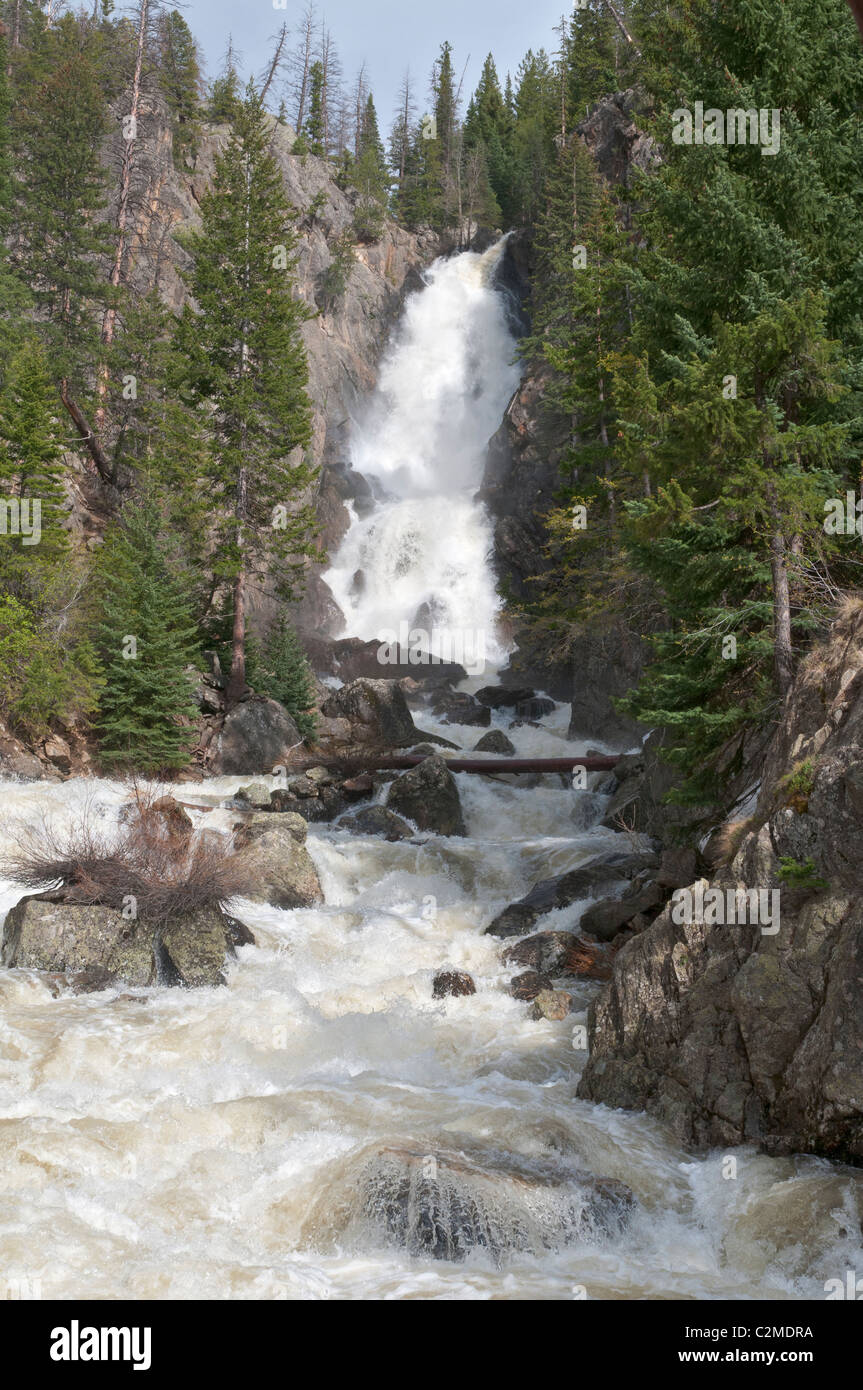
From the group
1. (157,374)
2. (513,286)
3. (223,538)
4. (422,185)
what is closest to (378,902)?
(223,538)

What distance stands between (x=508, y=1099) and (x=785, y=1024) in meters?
2.85

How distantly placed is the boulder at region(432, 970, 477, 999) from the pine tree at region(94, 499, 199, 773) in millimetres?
11849

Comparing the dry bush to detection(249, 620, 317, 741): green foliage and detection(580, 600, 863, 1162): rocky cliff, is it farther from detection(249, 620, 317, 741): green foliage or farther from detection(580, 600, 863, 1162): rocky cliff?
detection(249, 620, 317, 741): green foliage

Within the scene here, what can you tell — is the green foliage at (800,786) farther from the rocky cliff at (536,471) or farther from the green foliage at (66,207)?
the green foliage at (66,207)

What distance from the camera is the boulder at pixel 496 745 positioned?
26.6 meters

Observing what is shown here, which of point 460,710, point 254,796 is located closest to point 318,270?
point 460,710

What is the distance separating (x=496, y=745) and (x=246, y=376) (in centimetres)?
1337

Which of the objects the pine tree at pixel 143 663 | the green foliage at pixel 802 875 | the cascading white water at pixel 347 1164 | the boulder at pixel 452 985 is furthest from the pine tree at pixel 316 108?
the green foliage at pixel 802 875

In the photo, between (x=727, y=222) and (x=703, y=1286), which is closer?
(x=703, y=1286)

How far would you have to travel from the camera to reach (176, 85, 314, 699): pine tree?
87.3 ft

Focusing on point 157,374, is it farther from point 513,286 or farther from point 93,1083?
point 513,286

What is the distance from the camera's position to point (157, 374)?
1238 inches

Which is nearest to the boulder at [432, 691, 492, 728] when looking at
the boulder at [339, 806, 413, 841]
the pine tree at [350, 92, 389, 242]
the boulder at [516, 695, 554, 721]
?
the boulder at [516, 695, 554, 721]

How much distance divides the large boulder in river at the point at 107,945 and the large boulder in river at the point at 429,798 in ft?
27.0
